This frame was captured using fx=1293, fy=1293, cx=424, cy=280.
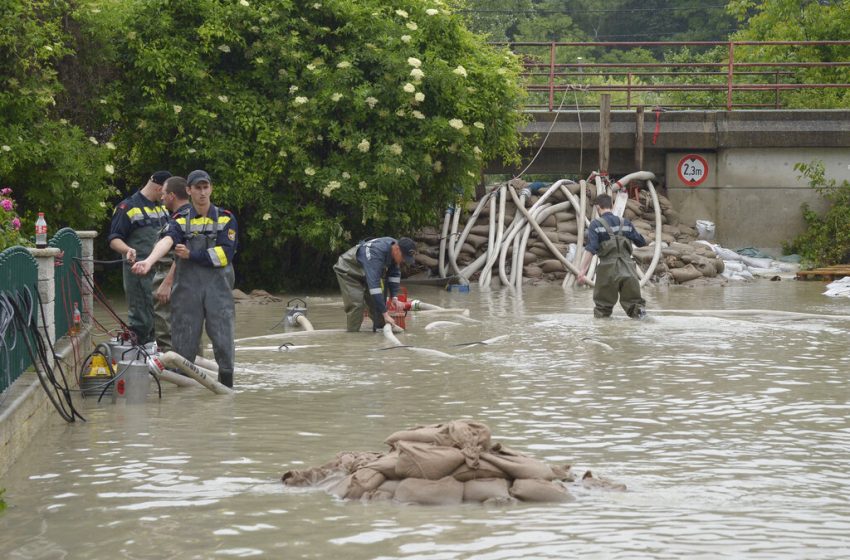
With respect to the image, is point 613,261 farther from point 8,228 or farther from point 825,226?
point 825,226

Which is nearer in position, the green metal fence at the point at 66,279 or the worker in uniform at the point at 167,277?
the worker in uniform at the point at 167,277

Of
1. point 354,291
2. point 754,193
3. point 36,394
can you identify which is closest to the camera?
point 36,394

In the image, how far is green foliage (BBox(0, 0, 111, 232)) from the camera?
17.4 metres

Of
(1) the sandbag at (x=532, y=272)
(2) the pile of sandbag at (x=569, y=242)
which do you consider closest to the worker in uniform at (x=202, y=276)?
(2) the pile of sandbag at (x=569, y=242)

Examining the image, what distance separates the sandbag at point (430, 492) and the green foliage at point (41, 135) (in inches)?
459

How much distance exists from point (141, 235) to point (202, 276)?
6.49 feet

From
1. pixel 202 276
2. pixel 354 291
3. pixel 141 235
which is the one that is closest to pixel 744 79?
pixel 354 291

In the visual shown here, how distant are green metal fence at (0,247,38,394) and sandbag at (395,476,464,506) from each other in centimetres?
270

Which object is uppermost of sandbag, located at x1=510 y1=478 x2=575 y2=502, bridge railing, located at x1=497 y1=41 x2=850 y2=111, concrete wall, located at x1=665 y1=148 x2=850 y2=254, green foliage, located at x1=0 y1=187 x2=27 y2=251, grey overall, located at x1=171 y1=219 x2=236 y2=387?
bridge railing, located at x1=497 y1=41 x2=850 y2=111

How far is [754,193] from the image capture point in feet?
83.8

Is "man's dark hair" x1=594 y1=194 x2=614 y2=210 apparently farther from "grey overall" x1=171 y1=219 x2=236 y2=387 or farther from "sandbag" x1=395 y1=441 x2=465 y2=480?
"sandbag" x1=395 y1=441 x2=465 y2=480

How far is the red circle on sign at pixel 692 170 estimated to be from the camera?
25.6 meters

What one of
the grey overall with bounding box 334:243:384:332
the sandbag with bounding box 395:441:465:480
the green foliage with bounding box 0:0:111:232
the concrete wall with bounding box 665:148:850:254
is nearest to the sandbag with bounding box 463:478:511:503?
the sandbag with bounding box 395:441:465:480

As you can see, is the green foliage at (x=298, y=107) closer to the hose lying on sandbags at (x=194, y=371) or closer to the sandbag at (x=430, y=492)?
the hose lying on sandbags at (x=194, y=371)
